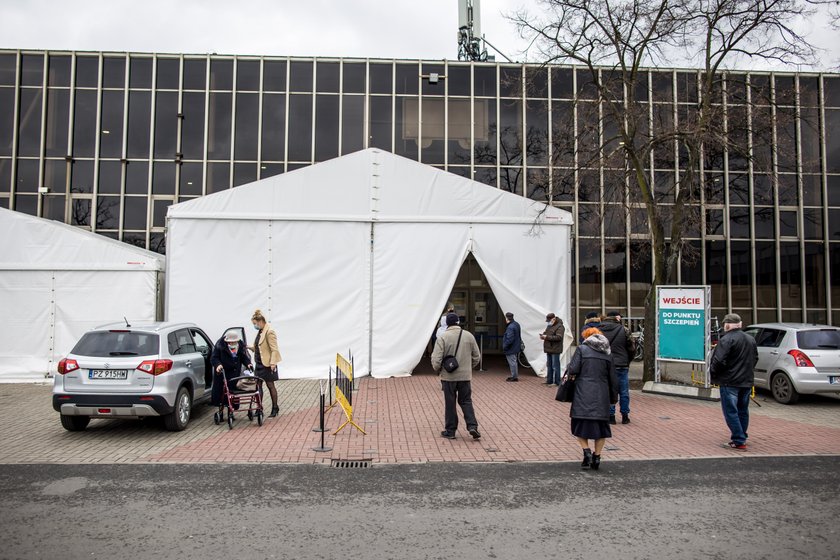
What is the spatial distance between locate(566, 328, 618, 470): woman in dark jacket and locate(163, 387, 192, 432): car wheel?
18.1ft

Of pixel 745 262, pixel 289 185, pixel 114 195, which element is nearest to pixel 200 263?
pixel 289 185

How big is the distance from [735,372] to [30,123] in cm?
2265

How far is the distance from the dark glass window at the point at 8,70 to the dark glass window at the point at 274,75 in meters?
8.58

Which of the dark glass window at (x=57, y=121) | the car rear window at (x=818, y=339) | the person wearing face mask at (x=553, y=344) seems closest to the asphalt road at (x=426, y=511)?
the car rear window at (x=818, y=339)

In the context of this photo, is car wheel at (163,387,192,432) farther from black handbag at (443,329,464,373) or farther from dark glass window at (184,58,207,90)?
dark glass window at (184,58,207,90)

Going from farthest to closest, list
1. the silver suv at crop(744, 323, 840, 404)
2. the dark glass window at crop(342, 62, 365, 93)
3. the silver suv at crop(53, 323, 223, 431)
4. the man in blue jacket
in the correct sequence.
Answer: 1. the dark glass window at crop(342, 62, 365, 93)
2. the man in blue jacket
3. the silver suv at crop(744, 323, 840, 404)
4. the silver suv at crop(53, 323, 223, 431)

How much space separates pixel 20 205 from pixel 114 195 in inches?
124

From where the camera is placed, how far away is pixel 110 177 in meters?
20.2

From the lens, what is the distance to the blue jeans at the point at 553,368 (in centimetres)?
1319

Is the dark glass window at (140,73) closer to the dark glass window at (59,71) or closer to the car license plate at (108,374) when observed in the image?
the dark glass window at (59,71)

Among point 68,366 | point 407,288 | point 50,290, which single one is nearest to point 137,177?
point 50,290

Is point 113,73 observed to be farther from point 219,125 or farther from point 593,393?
point 593,393

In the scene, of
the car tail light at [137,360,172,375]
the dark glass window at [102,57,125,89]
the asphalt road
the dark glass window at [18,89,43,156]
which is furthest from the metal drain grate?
the dark glass window at [18,89,43,156]

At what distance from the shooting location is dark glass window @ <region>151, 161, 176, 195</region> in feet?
66.6
